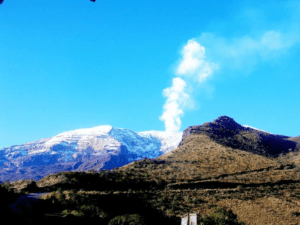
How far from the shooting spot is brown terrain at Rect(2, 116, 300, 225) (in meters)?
22.1

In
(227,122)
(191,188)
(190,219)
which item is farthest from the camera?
(227,122)

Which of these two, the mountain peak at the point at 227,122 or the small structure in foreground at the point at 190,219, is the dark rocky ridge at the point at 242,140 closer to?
the mountain peak at the point at 227,122

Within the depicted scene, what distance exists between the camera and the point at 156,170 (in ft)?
170

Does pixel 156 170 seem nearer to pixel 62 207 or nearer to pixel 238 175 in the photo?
pixel 238 175

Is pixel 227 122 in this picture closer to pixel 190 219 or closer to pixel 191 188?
pixel 191 188

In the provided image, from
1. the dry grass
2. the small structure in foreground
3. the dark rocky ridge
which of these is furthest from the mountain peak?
the small structure in foreground

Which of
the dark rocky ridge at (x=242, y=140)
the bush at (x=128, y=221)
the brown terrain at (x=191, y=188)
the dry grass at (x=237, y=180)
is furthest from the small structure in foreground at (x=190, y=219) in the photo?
the dark rocky ridge at (x=242, y=140)

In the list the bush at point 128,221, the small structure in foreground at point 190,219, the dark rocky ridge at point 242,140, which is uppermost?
the dark rocky ridge at point 242,140

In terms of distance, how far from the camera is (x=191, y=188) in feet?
129

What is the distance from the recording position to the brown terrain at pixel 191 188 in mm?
22109

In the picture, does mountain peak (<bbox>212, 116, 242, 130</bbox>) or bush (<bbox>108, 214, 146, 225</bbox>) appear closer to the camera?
bush (<bbox>108, 214, 146, 225</bbox>)

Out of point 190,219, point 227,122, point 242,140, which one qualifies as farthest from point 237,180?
point 227,122

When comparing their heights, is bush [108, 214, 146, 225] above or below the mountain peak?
below

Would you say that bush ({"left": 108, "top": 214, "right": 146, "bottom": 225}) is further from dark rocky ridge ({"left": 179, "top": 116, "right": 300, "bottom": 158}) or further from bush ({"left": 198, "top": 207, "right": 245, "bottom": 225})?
dark rocky ridge ({"left": 179, "top": 116, "right": 300, "bottom": 158})
